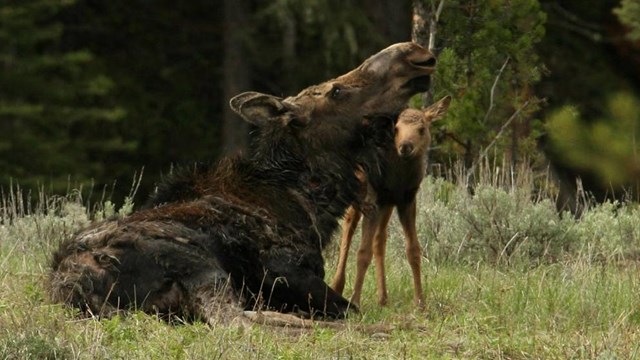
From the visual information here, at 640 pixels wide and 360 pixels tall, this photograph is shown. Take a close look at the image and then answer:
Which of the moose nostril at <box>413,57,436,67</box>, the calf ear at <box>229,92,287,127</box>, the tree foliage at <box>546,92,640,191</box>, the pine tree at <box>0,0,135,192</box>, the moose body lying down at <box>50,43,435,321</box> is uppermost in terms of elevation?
the moose nostril at <box>413,57,436,67</box>

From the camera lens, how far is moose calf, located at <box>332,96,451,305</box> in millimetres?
8750

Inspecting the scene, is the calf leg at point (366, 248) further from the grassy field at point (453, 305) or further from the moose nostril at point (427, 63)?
the moose nostril at point (427, 63)

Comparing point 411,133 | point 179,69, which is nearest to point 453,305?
point 411,133

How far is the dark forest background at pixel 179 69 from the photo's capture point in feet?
80.8

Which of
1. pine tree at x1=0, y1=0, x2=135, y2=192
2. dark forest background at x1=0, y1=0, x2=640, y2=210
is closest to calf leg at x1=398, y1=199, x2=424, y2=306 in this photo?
dark forest background at x1=0, y1=0, x2=640, y2=210

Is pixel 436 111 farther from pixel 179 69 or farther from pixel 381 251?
pixel 179 69

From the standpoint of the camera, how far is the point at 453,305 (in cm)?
845

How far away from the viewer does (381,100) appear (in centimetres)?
855

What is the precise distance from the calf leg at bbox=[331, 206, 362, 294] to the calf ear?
0.74 meters

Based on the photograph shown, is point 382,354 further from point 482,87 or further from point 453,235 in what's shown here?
point 482,87

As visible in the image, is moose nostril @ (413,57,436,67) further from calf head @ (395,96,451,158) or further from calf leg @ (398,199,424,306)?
calf leg @ (398,199,424,306)

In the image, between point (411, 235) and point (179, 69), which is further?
point (179, 69)

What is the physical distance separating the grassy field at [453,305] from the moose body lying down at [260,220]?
0.82ft

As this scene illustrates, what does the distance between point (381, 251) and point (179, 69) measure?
61.8ft
